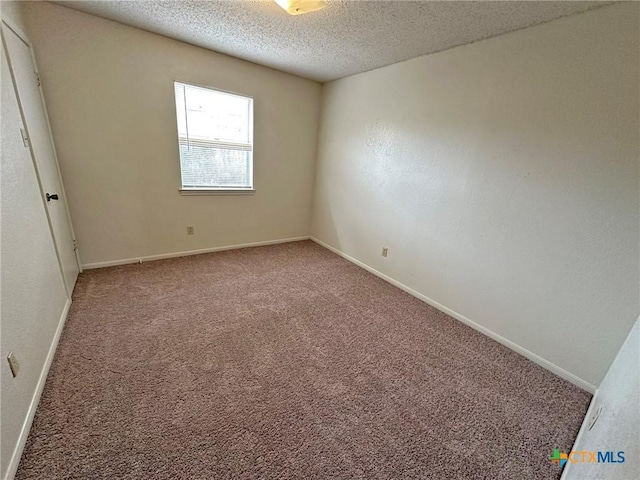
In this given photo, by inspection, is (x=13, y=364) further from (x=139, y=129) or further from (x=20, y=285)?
(x=139, y=129)

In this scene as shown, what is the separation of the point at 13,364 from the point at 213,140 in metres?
2.67

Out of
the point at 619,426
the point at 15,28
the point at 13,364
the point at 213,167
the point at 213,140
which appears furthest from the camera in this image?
the point at 213,167

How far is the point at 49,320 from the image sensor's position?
1.68 meters

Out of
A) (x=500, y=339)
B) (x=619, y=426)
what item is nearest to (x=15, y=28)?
(x=619, y=426)

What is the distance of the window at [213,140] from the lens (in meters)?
2.97

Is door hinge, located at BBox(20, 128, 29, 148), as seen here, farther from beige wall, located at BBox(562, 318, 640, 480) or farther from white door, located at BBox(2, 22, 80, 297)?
beige wall, located at BBox(562, 318, 640, 480)

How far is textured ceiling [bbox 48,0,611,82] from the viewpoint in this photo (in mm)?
1712

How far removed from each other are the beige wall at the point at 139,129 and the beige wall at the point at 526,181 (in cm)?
132

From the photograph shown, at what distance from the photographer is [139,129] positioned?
2719 millimetres

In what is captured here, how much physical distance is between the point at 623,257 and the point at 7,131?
3.67 metres

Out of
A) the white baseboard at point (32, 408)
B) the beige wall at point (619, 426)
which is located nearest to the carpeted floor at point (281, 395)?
the white baseboard at point (32, 408)

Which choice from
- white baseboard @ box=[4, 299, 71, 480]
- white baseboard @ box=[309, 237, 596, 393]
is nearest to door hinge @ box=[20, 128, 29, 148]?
white baseboard @ box=[4, 299, 71, 480]

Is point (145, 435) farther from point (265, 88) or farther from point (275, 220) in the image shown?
point (265, 88)

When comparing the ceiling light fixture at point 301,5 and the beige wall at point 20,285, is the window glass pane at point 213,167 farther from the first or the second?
the ceiling light fixture at point 301,5
